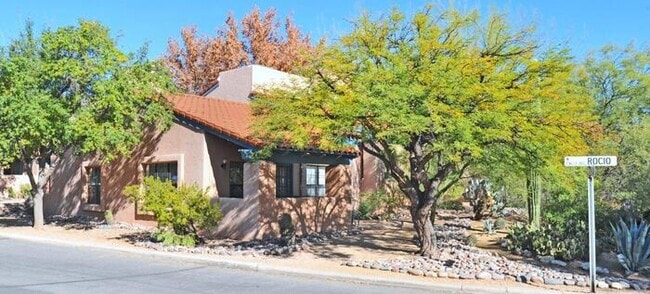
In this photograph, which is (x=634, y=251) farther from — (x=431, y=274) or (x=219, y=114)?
(x=219, y=114)

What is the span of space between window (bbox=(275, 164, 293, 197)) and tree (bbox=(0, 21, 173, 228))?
3904mm

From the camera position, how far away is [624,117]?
70.8 feet

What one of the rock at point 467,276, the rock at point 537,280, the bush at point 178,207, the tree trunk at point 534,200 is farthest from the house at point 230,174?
the rock at point 537,280

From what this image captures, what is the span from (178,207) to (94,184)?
9.21 meters

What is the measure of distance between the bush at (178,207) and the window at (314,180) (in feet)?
15.7

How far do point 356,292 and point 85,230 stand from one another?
40.7 ft

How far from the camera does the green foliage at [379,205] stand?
62.5ft

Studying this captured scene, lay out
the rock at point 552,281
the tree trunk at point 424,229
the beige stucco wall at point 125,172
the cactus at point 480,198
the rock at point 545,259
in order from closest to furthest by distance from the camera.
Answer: the rock at point 552,281 → the rock at point 545,259 → the tree trunk at point 424,229 → the beige stucco wall at point 125,172 → the cactus at point 480,198

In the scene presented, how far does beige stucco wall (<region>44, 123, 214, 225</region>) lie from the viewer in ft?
60.3

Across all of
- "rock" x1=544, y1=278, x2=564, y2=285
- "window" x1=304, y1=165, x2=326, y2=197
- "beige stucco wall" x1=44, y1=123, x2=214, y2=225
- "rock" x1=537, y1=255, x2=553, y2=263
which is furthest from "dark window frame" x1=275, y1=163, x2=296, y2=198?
"rock" x1=544, y1=278, x2=564, y2=285

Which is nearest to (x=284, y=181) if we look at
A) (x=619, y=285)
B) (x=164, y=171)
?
(x=164, y=171)

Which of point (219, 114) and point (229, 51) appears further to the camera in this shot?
point (229, 51)

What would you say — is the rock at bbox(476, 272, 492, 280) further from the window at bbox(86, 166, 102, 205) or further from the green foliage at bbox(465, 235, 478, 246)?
the window at bbox(86, 166, 102, 205)

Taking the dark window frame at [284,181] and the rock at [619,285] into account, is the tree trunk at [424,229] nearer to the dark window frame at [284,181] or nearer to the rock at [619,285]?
the rock at [619,285]
